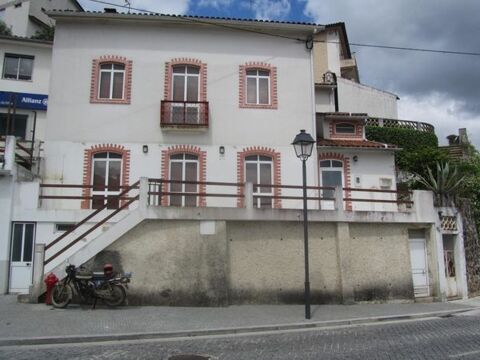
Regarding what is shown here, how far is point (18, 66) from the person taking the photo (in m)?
22.9

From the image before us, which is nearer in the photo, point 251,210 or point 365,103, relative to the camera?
point 251,210

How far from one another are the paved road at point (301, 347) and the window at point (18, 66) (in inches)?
712

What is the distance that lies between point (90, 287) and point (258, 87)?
10.6 meters

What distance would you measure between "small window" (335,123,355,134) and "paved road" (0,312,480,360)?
11.9 meters

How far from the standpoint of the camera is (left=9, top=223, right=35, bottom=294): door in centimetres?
1451

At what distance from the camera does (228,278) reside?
13.3 meters

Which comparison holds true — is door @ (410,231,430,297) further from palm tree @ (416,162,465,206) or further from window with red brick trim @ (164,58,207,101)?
window with red brick trim @ (164,58,207,101)

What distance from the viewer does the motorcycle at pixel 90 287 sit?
11.8m

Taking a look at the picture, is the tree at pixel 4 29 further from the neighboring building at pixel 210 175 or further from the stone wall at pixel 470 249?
the stone wall at pixel 470 249

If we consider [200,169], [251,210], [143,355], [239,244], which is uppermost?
[200,169]

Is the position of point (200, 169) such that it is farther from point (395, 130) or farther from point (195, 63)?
point (395, 130)

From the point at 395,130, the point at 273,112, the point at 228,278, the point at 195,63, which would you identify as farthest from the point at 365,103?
the point at 228,278

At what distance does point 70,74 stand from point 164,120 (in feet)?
13.6

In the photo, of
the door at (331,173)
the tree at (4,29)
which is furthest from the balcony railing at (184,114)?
the tree at (4,29)
